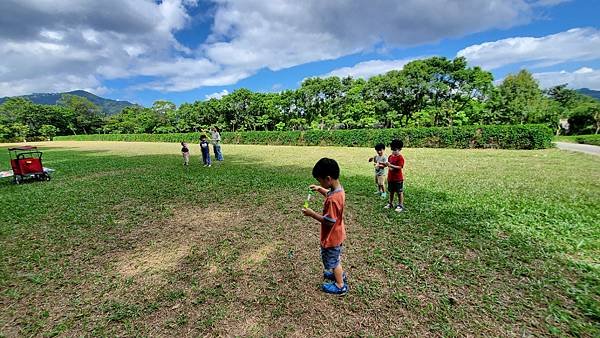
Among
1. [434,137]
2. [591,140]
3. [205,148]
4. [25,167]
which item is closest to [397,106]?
[434,137]

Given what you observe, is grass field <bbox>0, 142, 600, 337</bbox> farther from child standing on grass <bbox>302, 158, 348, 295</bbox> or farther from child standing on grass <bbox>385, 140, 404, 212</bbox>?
child standing on grass <bbox>385, 140, 404, 212</bbox>

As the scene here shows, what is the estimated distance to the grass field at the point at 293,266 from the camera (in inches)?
104

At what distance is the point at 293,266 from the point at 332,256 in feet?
3.28

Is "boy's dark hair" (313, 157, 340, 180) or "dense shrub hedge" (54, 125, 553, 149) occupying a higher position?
"boy's dark hair" (313, 157, 340, 180)

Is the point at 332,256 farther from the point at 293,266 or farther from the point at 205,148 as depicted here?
the point at 205,148

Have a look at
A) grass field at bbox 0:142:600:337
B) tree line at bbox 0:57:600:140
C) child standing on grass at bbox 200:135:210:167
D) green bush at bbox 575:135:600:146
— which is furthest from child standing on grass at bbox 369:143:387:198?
tree line at bbox 0:57:600:140

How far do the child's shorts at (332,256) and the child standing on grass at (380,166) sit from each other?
2.97 metres

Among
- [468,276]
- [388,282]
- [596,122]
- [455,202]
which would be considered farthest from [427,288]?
[596,122]

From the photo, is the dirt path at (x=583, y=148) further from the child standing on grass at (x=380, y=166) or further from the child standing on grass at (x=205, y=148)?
the child standing on grass at (x=205, y=148)

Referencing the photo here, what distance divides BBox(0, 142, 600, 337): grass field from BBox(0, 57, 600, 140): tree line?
91.3 feet

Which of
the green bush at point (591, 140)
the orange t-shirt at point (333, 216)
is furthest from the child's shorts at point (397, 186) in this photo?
the green bush at point (591, 140)

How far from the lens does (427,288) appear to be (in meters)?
3.11

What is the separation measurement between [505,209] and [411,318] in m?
4.41

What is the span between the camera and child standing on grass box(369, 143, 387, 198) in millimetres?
5830
